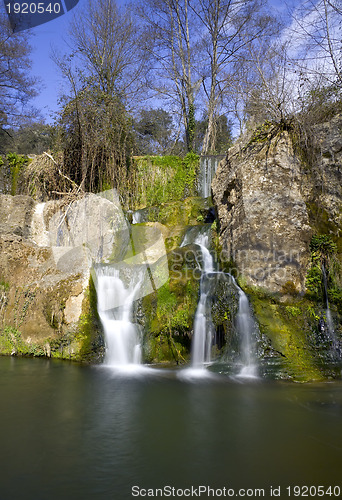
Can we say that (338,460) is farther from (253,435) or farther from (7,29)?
(7,29)

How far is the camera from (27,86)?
816 inches

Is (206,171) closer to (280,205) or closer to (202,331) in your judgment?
(280,205)

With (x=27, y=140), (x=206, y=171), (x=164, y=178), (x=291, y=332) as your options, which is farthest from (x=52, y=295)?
(x=27, y=140)

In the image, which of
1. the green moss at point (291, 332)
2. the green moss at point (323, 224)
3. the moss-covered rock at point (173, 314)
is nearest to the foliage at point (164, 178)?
the moss-covered rock at point (173, 314)

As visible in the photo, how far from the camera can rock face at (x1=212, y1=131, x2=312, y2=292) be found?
23.1 feet

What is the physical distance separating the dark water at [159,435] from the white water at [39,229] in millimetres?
5487

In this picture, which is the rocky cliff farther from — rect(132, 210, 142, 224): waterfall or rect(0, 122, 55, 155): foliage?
rect(0, 122, 55, 155): foliage

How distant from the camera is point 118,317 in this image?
7219 millimetres

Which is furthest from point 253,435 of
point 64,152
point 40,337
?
point 64,152

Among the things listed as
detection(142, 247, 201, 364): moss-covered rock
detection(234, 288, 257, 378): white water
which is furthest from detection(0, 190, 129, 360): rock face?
detection(234, 288, 257, 378): white water

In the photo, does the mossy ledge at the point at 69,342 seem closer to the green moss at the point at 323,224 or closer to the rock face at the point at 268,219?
the rock face at the point at 268,219

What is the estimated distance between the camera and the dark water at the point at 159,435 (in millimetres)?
2965

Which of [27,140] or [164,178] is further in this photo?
[27,140]

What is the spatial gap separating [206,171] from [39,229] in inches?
256
